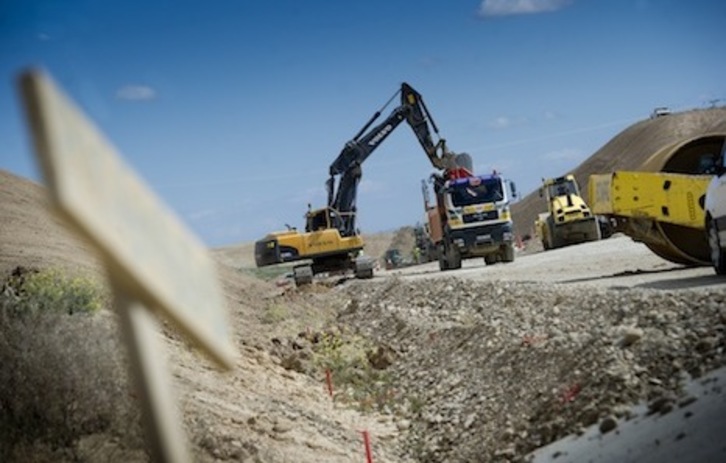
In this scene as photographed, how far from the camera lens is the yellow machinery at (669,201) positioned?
16.2 meters

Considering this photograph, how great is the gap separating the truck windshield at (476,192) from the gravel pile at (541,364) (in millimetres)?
12706

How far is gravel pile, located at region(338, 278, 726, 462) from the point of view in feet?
27.2

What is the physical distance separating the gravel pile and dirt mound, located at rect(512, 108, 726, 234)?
62009 millimetres

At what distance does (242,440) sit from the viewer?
31.2 feet

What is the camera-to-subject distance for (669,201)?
16.5 meters

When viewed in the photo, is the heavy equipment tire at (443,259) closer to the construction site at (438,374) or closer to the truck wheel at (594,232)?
the truck wheel at (594,232)

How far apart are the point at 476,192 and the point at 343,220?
5489 mm

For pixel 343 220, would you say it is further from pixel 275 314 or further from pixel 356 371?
pixel 356 371

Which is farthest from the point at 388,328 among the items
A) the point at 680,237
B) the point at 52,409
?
the point at 52,409

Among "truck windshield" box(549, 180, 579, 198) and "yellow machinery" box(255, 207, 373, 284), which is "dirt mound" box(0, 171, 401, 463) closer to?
"yellow machinery" box(255, 207, 373, 284)

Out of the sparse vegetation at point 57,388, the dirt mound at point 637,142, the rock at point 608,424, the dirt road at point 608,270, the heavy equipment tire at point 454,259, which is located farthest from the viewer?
the dirt mound at point 637,142

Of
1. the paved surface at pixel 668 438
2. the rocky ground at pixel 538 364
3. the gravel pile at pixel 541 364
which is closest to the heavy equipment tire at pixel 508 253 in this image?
the rocky ground at pixel 538 364

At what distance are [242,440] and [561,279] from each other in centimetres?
1296

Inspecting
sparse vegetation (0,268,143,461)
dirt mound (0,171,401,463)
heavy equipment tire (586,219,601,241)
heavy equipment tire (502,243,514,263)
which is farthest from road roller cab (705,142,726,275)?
heavy equipment tire (586,219,601,241)
